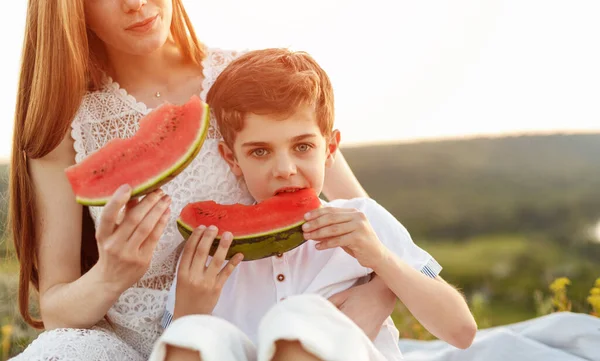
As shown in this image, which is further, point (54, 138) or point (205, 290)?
point (54, 138)

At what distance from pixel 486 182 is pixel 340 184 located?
409 cm

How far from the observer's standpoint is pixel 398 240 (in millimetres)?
2391

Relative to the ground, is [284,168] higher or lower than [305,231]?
higher

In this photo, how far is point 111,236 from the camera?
2008mm

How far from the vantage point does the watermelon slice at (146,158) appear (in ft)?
6.59

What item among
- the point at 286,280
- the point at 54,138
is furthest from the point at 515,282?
the point at 54,138

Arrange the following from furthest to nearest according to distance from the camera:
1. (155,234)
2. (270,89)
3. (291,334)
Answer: (270,89), (155,234), (291,334)


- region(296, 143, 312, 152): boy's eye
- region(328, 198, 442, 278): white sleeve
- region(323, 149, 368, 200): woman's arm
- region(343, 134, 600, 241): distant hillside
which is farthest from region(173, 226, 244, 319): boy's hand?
region(343, 134, 600, 241): distant hillside

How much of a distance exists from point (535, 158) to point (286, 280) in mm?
4939

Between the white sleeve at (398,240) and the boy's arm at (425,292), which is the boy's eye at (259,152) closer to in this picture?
the white sleeve at (398,240)

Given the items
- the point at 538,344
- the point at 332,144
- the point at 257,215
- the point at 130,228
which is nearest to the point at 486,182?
the point at 538,344

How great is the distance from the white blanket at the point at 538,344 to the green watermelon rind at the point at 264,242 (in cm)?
136

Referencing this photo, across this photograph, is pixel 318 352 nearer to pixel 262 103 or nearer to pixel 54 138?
pixel 262 103

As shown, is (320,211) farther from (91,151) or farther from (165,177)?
(91,151)
